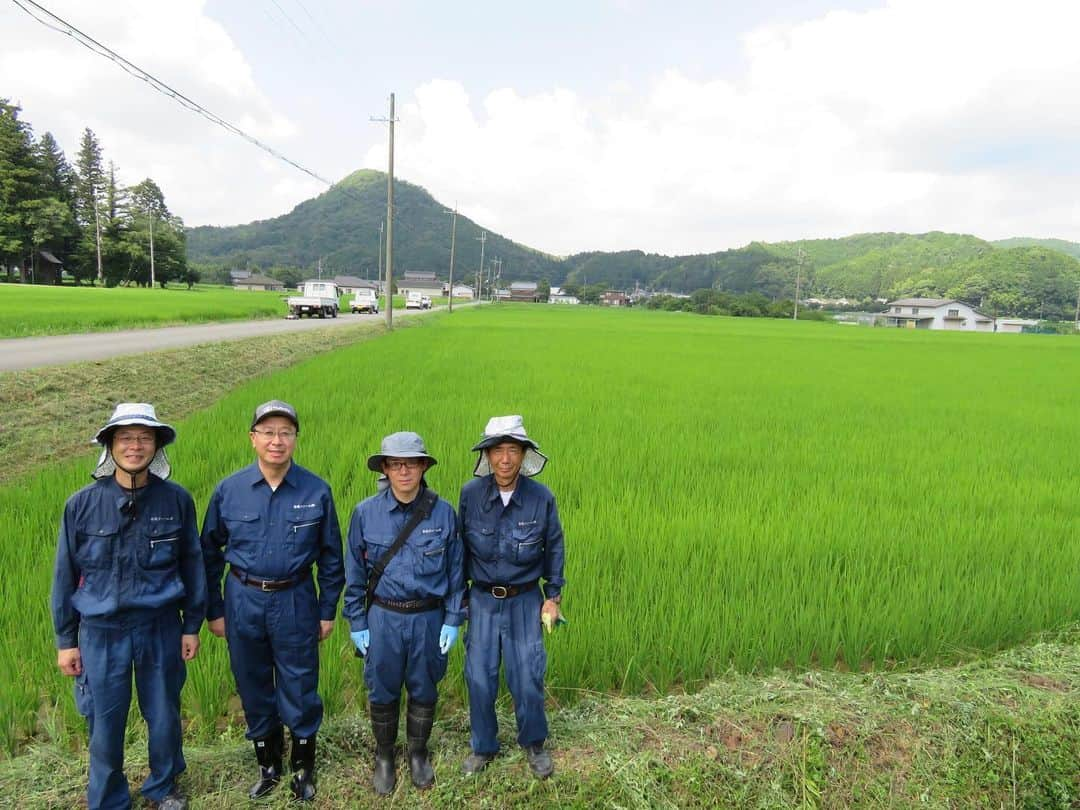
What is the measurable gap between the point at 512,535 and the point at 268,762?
1081 mm

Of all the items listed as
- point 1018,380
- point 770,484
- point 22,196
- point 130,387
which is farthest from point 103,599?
point 22,196

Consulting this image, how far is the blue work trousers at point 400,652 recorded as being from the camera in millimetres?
2066

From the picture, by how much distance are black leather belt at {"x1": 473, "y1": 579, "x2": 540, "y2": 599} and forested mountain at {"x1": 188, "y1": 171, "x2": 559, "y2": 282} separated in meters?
101

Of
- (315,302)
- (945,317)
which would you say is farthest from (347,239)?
(945,317)

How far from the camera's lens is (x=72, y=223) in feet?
149

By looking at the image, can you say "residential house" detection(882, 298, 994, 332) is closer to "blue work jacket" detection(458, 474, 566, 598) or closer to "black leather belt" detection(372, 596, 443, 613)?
"blue work jacket" detection(458, 474, 566, 598)

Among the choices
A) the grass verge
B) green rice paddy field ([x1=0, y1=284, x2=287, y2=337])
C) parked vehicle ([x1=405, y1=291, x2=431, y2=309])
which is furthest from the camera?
parked vehicle ([x1=405, y1=291, x2=431, y2=309])

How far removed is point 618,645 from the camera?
2.76 metres

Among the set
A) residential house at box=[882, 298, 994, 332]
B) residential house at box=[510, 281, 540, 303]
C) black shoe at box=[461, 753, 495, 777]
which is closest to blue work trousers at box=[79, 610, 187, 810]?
black shoe at box=[461, 753, 495, 777]

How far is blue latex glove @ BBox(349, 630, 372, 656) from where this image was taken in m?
2.11

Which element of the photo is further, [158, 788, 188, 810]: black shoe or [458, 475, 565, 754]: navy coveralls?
[458, 475, 565, 754]: navy coveralls

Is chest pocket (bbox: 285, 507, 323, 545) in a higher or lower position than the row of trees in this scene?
Result: lower

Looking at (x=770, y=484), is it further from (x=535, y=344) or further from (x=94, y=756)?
(x=535, y=344)

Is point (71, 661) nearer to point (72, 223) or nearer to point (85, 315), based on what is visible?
point (85, 315)
